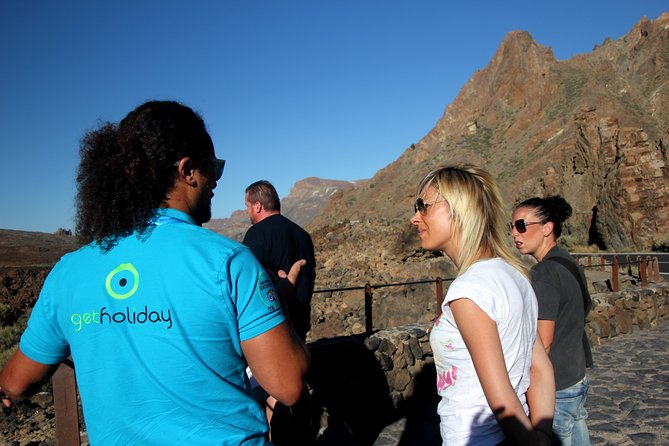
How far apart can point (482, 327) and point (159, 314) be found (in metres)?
0.91

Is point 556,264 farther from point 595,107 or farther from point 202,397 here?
point 595,107

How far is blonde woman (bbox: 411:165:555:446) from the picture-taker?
1515 millimetres

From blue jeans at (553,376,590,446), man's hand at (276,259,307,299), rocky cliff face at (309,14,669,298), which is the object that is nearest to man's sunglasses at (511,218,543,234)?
blue jeans at (553,376,590,446)

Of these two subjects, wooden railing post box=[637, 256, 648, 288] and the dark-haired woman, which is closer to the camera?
the dark-haired woman

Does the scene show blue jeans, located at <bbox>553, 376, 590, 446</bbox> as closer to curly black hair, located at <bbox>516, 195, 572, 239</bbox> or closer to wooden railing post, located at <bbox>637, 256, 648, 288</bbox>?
curly black hair, located at <bbox>516, 195, 572, 239</bbox>

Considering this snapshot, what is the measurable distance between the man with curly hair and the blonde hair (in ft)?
2.39

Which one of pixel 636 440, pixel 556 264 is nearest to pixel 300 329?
pixel 556 264

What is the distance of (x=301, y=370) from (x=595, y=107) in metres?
39.2

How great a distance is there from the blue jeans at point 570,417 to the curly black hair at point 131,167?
6.99 feet

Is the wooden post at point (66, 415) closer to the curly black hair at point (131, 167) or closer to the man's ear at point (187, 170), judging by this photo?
the curly black hair at point (131, 167)

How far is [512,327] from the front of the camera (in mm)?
1610

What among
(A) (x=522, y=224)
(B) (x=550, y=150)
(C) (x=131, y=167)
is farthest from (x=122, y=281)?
(B) (x=550, y=150)

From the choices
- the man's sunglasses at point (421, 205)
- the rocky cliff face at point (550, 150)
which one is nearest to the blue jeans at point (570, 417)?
the man's sunglasses at point (421, 205)

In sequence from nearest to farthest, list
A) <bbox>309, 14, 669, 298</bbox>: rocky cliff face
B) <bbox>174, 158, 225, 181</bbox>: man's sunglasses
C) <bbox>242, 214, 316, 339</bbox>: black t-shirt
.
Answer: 1. <bbox>174, 158, 225, 181</bbox>: man's sunglasses
2. <bbox>242, 214, 316, 339</bbox>: black t-shirt
3. <bbox>309, 14, 669, 298</bbox>: rocky cliff face
